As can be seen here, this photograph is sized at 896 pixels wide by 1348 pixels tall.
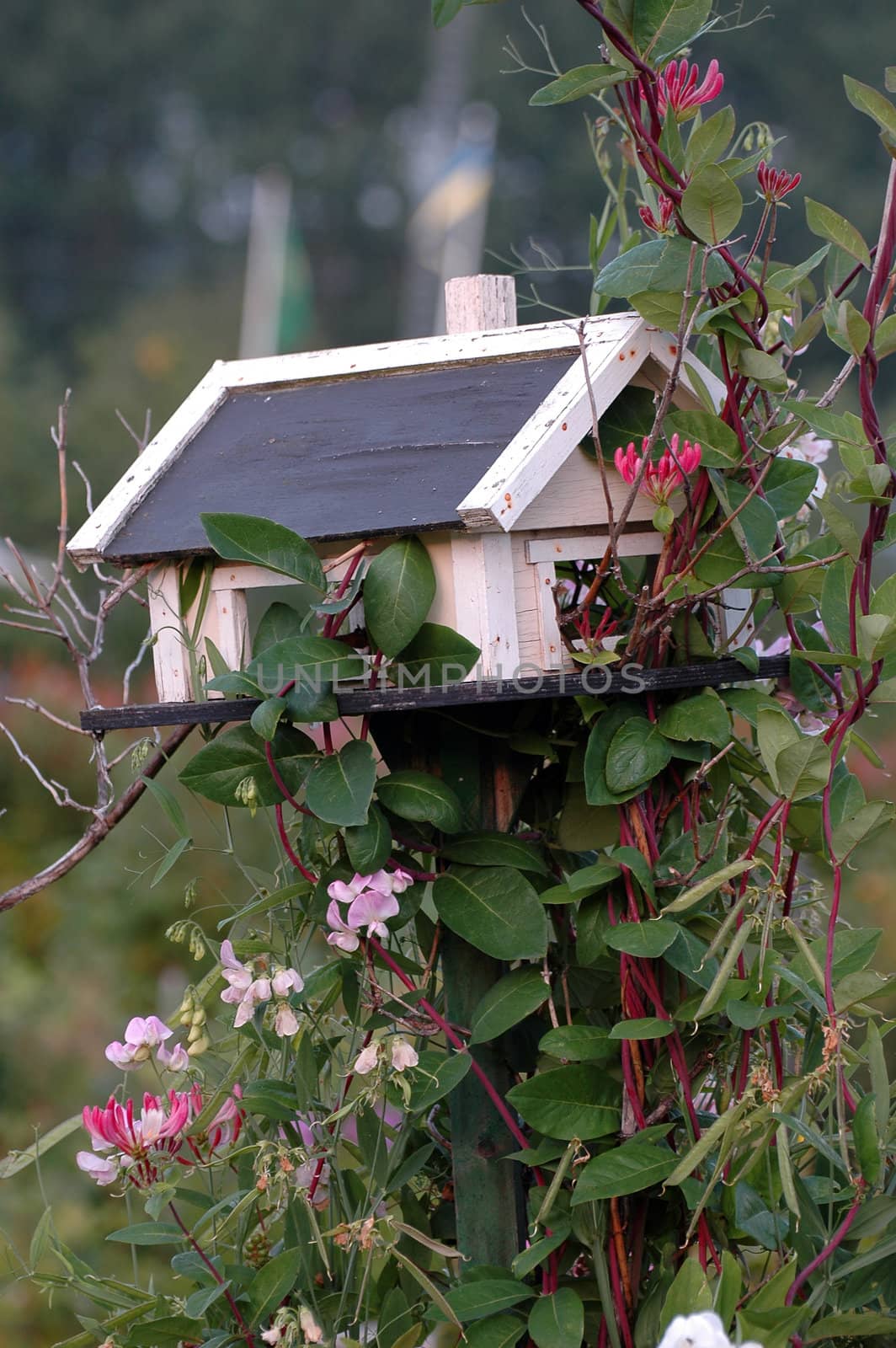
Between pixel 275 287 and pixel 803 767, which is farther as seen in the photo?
pixel 275 287

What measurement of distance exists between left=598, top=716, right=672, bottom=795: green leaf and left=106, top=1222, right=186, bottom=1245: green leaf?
41 cm

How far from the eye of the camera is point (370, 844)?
2.88ft

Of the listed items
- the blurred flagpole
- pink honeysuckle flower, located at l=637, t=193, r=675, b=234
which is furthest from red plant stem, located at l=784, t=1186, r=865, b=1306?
the blurred flagpole

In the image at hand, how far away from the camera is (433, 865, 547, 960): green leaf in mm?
881

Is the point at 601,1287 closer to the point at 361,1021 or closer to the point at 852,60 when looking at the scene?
the point at 361,1021

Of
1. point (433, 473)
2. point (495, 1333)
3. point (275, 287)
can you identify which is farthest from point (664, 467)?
point (275, 287)

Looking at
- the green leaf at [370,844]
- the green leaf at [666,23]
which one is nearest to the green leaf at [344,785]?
the green leaf at [370,844]

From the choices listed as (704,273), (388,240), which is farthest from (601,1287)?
(388,240)

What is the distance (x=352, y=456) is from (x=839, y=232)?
348 mm

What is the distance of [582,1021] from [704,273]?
523 mm

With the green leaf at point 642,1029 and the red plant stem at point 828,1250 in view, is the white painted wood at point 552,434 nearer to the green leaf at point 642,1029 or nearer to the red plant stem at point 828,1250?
the green leaf at point 642,1029

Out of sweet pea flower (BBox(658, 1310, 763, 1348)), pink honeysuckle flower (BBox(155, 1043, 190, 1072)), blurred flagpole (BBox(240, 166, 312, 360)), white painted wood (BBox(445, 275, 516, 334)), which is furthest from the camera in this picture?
blurred flagpole (BBox(240, 166, 312, 360))

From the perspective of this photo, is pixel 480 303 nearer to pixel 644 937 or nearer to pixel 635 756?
pixel 635 756

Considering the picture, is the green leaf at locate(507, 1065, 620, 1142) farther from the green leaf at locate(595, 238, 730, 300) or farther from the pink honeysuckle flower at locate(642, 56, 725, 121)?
the pink honeysuckle flower at locate(642, 56, 725, 121)
